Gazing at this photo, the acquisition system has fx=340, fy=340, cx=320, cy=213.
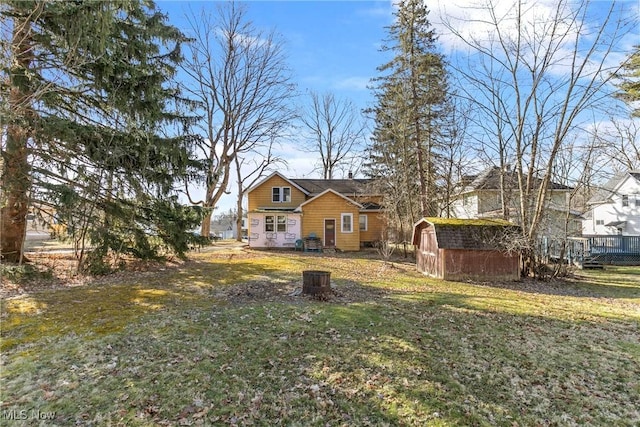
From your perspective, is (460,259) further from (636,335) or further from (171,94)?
(171,94)

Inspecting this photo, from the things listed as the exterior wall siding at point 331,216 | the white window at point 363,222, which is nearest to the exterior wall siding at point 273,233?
the exterior wall siding at point 331,216

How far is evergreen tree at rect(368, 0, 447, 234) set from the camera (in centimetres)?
1858

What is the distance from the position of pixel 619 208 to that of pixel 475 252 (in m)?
27.7

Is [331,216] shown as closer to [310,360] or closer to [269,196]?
[269,196]

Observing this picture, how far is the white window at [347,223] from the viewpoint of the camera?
77.5ft

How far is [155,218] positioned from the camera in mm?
12203

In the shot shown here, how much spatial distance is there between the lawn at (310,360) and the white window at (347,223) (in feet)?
48.2

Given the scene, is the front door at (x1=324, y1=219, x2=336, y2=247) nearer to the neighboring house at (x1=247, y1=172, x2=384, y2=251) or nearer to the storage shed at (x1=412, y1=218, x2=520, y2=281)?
the neighboring house at (x1=247, y1=172, x2=384, y2=251)

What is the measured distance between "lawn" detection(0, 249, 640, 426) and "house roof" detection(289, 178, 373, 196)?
18.1 m

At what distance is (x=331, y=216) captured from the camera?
77.2 feet

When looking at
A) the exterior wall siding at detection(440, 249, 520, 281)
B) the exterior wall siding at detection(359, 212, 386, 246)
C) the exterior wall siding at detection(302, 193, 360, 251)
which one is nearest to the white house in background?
the exterior wall siding at detection(359, 212, 386, 246)

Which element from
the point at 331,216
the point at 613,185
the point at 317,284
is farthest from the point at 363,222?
the point at 613,185

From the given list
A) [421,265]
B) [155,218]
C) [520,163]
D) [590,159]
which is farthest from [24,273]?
[590,159]

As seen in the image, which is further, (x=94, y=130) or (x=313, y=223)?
(x=313, y=223)
